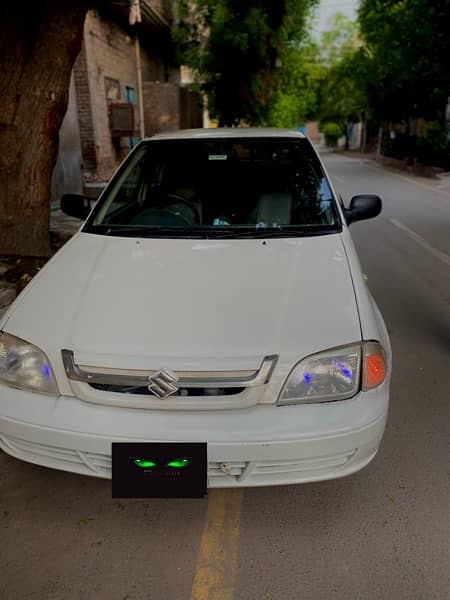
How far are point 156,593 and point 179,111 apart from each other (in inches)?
700

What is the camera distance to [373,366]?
2.11 m

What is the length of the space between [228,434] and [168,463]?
253mm

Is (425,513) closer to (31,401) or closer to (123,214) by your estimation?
(31,401)

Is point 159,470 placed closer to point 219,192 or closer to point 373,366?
point 373,366

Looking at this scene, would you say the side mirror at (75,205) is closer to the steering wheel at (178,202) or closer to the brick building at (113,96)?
the steering wheel at (178,202)

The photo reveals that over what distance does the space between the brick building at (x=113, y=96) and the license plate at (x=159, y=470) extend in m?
9.21

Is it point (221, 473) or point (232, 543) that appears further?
point (232, 543)

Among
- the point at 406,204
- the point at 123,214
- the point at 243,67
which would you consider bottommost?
the point at 406,204

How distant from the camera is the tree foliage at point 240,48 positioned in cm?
1512

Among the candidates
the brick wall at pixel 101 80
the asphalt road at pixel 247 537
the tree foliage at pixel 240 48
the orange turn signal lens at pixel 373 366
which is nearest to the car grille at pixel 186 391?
the orange turn signal lens at pixel 373 366

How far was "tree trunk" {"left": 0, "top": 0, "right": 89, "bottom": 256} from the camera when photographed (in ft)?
16.0

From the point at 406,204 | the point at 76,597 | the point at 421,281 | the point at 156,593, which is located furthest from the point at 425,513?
the point at 406,204

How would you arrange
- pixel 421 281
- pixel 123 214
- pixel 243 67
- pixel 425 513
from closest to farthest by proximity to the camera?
pixel 425 513, pixel 123 214, pixel 421 281, pixel 243 67

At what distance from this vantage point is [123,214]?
3279 millimetres
